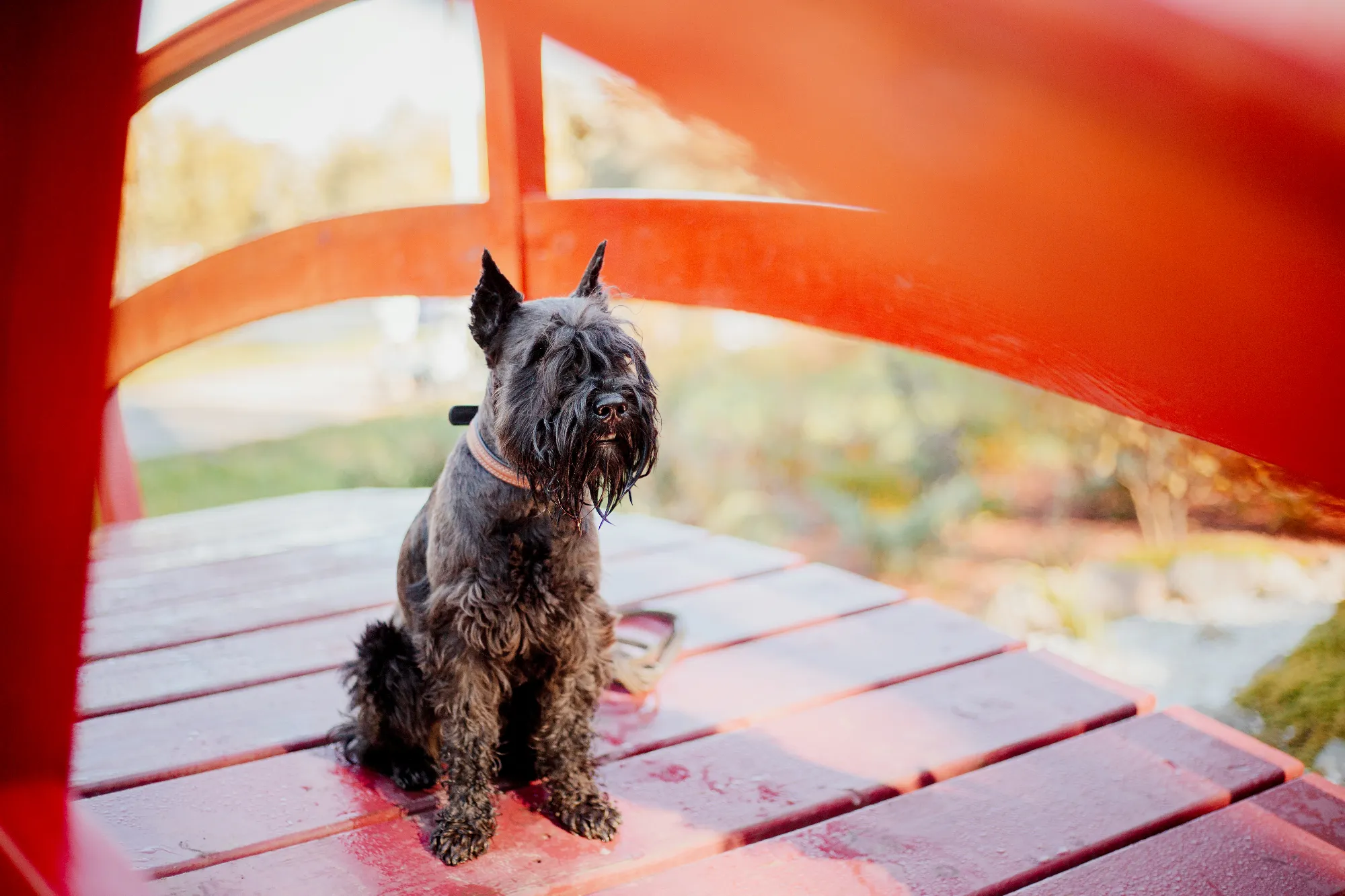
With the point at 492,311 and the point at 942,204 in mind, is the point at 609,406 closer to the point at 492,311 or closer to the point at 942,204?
the point at 492,311

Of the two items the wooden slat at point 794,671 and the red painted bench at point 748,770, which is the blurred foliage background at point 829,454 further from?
the wooden slat at point 794,671

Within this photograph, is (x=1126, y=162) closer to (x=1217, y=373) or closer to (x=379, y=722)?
(x=1217, y=373)

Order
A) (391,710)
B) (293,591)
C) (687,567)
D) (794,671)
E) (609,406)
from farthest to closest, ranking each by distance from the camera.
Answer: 1. (687,567)
2. (293,591)
3. (794,671)
4. (391,710)
5. (609,406)

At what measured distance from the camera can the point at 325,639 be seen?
9.36ft

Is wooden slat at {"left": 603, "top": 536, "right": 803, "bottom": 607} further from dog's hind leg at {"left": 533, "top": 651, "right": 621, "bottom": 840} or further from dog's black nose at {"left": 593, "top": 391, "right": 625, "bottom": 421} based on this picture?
dog's black nose at {"left": 593, "top": 391, "right": 625, "bottom": 421}

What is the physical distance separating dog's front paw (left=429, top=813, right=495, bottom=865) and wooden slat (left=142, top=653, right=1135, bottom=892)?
0.02 m

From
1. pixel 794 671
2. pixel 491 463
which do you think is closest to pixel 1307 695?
pixel 794 671

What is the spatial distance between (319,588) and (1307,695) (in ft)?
12.2

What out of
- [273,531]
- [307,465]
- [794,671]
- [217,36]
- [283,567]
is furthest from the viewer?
[307,465]

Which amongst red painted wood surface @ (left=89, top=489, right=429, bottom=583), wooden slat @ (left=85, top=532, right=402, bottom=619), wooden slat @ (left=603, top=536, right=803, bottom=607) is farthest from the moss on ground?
red painted wood surface @ (left=89, top=489, right=429, bottom=583)

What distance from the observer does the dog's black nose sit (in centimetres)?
166

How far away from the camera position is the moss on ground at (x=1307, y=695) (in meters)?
3.35

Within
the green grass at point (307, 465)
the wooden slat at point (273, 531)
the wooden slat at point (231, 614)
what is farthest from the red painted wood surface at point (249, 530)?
the green grass at point (307, 465)

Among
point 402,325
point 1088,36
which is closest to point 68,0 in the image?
point 1088,36
